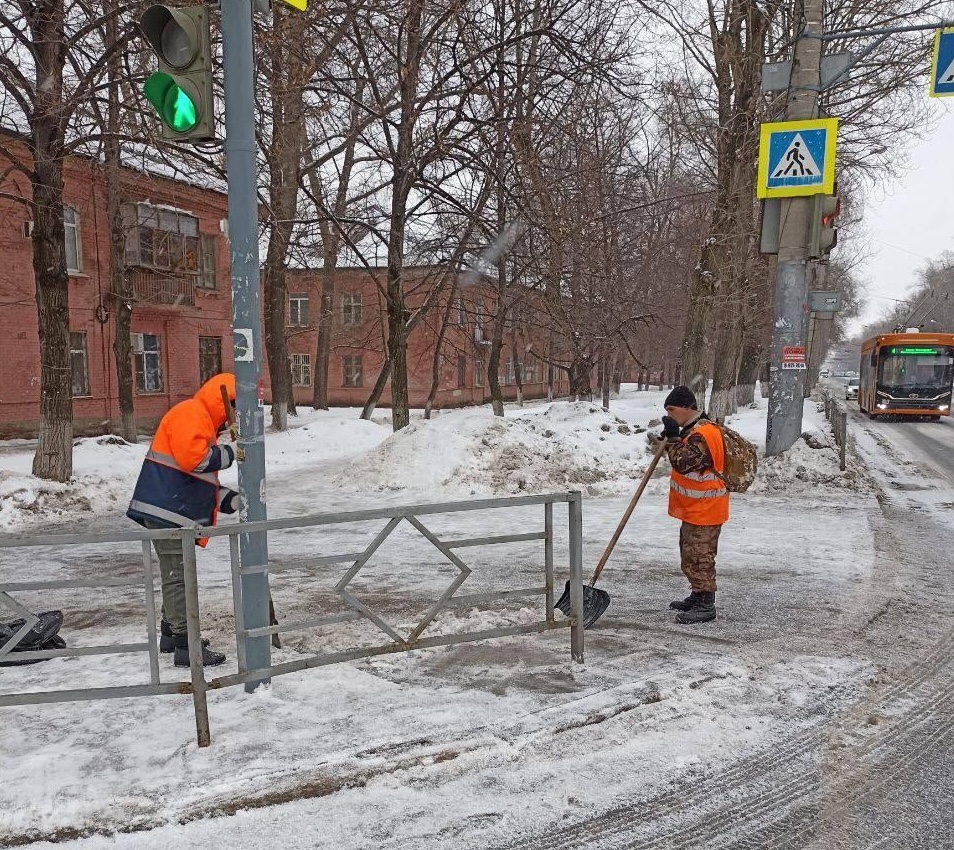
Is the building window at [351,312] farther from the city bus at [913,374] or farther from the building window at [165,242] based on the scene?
the city bus at [913,374]

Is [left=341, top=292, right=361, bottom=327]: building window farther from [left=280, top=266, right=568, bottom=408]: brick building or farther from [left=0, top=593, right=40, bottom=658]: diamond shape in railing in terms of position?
[left=0, top=593, right=40, bottom=658]: diamond shape in railing

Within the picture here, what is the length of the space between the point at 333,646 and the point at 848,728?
298 centimetres

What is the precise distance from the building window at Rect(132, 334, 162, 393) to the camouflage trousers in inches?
831

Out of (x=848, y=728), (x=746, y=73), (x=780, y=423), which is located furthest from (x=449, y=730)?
(x=746, y=73)

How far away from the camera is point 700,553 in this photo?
16.7ft

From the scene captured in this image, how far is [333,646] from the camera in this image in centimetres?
462

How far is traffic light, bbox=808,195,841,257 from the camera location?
10.0 metres

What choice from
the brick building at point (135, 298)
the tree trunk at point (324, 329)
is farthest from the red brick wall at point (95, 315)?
the tree trunk at point (324, 329)

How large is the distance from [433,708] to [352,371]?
34.5 meters

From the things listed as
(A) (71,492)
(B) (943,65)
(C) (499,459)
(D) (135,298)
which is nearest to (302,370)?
(D) (135,298)

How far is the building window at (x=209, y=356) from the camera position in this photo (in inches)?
987

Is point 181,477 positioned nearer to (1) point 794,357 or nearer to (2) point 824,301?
(1) point 794,357

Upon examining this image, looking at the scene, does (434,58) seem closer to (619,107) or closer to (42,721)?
(619,107)

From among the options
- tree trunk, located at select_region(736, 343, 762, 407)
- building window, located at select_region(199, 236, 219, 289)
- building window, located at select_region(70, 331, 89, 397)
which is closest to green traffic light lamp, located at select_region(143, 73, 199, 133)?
building window, located at select_region(70, 331, 89, 397)
